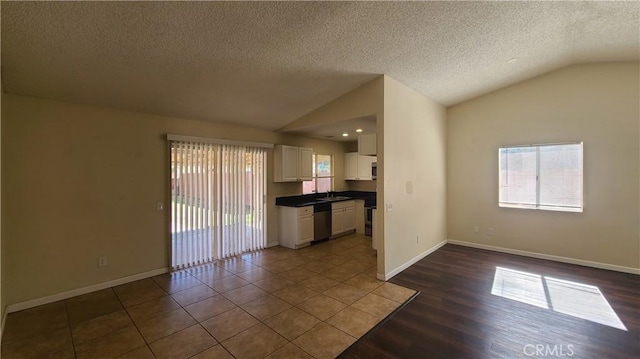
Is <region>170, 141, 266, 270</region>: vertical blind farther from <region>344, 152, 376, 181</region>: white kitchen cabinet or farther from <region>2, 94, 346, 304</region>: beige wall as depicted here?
<region>344, 152, 376, 181</region>: white kitchen cabinet

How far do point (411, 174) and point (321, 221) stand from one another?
90.4 inches

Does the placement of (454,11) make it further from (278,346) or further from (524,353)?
(278,346)

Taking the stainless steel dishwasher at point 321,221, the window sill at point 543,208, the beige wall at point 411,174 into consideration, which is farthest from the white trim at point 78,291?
the window sill at point 543,208

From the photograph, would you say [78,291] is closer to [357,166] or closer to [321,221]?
[321,221]

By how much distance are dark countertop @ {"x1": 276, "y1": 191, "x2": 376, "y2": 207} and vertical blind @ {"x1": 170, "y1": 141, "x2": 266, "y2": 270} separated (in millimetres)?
586

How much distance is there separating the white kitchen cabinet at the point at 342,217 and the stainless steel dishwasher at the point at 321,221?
0.13 m

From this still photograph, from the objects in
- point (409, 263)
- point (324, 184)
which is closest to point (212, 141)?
point (324, 184)

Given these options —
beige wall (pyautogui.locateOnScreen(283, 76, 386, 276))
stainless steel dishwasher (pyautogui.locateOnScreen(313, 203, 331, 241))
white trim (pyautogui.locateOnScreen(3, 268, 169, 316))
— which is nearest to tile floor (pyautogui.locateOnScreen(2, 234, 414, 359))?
white trim (pyautogui.locateOnScreen(3, 268, 169, 316))

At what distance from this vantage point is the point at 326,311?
2.97 metres

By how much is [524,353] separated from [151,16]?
4.23 meters

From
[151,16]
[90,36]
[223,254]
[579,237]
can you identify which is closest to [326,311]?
[223,254]

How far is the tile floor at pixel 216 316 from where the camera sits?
2.36 meters

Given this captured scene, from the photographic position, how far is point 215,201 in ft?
15.4

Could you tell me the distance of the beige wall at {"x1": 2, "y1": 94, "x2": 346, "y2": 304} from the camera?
3062mm
